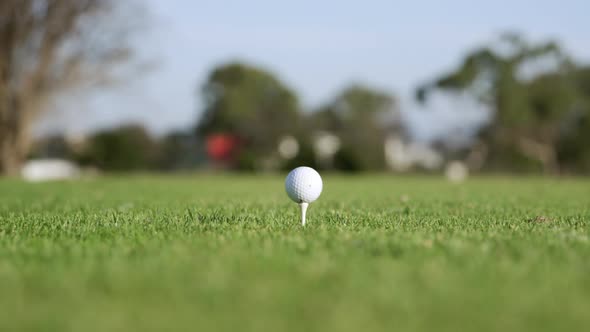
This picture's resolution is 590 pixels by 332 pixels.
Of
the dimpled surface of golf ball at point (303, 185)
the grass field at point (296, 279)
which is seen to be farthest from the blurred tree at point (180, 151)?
the grass field at point (296, 279)

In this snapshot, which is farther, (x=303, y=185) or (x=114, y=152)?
(x=114, y=152)

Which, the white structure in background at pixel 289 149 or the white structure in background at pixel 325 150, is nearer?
the white structure in background at pixel 325 150

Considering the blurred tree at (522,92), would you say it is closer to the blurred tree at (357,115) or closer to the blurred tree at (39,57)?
the blurred tree at (357,115)

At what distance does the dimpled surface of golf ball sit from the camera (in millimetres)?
5918

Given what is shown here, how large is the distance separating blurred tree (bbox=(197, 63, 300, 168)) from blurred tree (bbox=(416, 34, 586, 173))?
66.3 ft

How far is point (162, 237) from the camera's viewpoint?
16.7 ft

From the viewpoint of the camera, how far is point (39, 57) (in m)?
29.3

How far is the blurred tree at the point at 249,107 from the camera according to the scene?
211 feet

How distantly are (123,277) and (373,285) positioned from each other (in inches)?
55.9

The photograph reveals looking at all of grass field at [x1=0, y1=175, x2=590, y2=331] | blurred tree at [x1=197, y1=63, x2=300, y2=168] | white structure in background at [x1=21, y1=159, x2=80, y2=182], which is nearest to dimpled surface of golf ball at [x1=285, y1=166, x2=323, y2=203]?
grass field at [x1=0, y1=175, x2=590, y2=331]

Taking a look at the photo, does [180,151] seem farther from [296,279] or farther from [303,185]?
[296,279]

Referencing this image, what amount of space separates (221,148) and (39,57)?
103 ft

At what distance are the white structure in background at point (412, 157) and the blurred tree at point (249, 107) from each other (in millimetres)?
11957

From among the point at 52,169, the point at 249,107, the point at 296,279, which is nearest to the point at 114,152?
the point at 52,169
